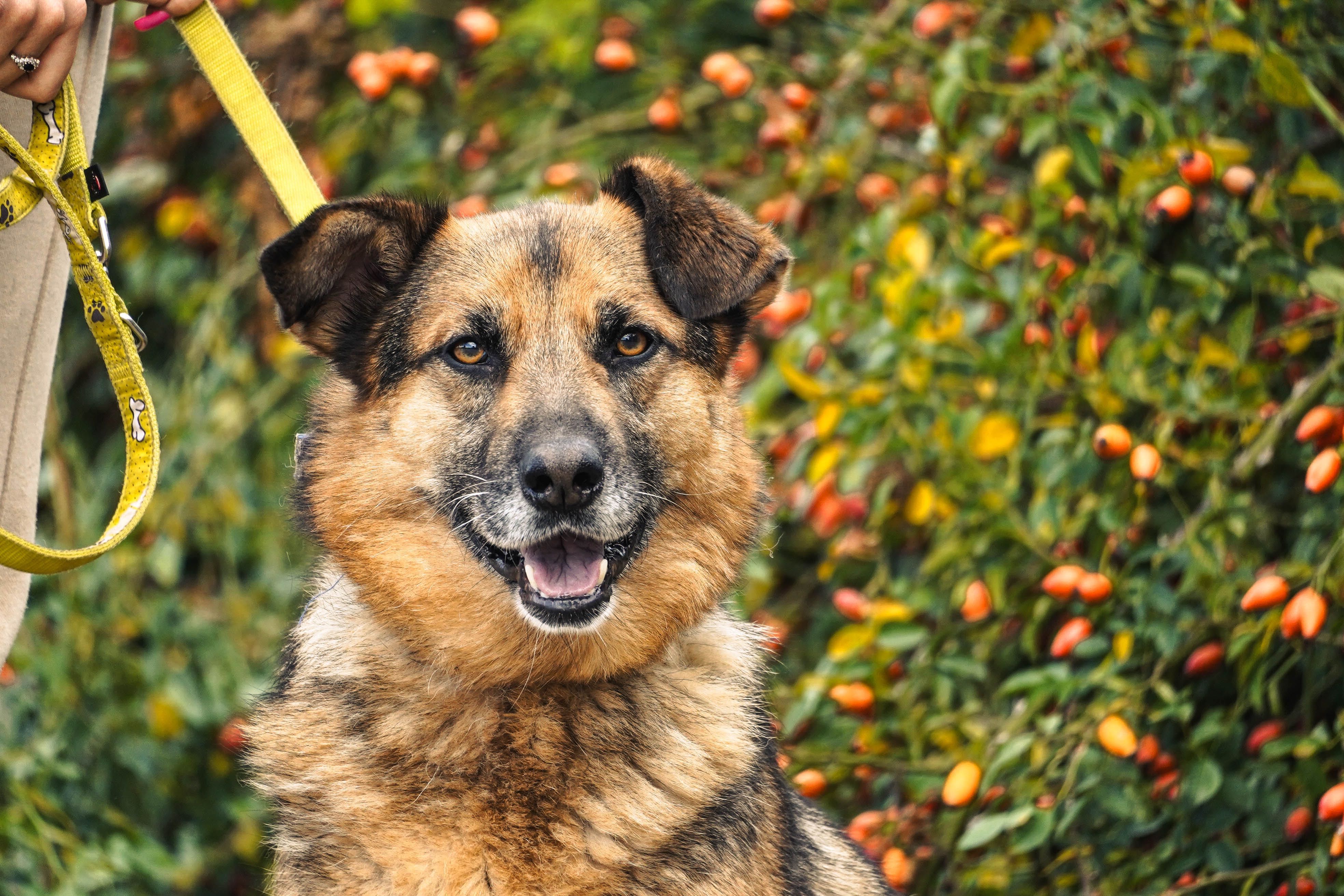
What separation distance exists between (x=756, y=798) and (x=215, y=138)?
4852 millimetres

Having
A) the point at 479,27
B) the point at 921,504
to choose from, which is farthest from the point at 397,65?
the point at 921,504

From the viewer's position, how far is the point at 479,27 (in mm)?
5043

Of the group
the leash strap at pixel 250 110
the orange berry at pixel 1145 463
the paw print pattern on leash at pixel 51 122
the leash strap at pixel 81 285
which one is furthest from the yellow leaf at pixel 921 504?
the paw print pattern on leash at pixel 51 122

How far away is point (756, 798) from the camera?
2898 mm

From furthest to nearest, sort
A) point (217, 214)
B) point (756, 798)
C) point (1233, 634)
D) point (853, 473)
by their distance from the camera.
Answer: point (217, 214) < point (853, 473) < point (1233, 634) < point (756, 798)

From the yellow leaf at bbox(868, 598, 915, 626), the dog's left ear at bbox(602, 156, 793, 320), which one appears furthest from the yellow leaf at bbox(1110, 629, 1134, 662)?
the dog's left ear at bbox(602, 156, 793, 320)

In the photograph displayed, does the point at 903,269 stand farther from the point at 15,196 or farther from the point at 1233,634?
the point at 15,196

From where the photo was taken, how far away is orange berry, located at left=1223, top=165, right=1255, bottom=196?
3686 mm

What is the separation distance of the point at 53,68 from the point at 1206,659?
3163 millimetres

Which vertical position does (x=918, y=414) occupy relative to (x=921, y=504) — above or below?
above

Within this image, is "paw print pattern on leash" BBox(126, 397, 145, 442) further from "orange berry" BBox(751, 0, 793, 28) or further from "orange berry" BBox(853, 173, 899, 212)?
"orange berry" BBox(853, 173, 899, 212)

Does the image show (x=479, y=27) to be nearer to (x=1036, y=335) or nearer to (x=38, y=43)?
(x=1036, y=335)

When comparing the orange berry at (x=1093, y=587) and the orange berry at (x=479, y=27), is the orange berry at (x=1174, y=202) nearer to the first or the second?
the orange berry at (x=1093, y=587)

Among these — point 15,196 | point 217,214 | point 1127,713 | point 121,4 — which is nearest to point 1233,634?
point 1127,713
